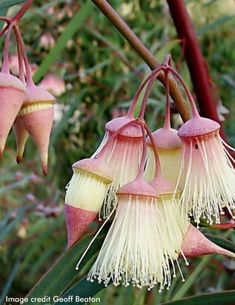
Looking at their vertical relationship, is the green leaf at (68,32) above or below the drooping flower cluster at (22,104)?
above

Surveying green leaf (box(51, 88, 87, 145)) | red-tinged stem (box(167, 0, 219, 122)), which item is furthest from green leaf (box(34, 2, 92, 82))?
green leaf (box(51, 88, 87, 145))

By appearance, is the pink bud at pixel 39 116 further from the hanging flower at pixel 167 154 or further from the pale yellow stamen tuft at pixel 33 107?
the hanging flower at pixel 167 154

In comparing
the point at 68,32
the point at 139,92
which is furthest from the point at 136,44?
the point at 68,32

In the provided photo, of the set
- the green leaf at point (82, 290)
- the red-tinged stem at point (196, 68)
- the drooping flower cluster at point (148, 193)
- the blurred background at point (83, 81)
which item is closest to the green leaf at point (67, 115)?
the blurred background at point (83, 81)

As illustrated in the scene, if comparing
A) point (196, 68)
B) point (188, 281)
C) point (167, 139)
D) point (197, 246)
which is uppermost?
point (196, 68)

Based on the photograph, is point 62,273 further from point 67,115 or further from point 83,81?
point 83,81

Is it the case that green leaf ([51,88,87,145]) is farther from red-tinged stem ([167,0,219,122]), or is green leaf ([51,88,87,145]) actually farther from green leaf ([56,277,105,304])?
green leaf ([56,277,105,304])
